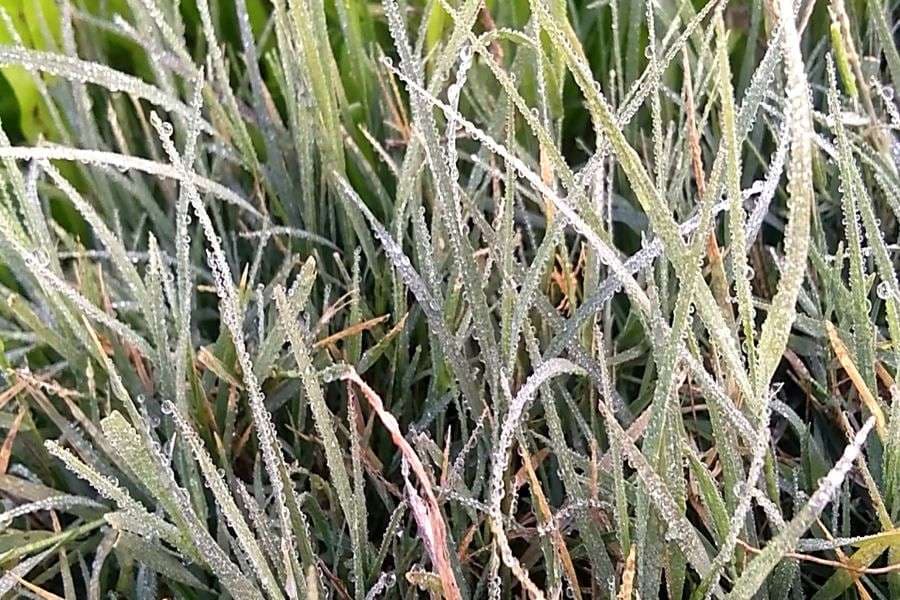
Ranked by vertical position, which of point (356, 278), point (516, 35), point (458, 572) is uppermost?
point (516, 35)

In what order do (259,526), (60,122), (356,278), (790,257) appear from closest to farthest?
(790,257) < (259,526) < (356,278) < (60,122)

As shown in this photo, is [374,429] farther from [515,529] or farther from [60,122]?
[60,122]

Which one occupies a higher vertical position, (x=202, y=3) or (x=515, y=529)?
(x=202, y=3)

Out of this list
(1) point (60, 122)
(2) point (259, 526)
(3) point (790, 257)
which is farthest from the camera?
(1) point (60, 122)

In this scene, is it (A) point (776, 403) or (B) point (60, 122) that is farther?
(B) point (60, 122)

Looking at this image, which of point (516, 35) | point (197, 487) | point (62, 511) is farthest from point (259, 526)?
point (516, 35)

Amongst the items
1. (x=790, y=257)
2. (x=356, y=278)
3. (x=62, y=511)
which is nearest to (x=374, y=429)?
(x=356, y=278)

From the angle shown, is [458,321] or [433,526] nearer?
[433,526]
